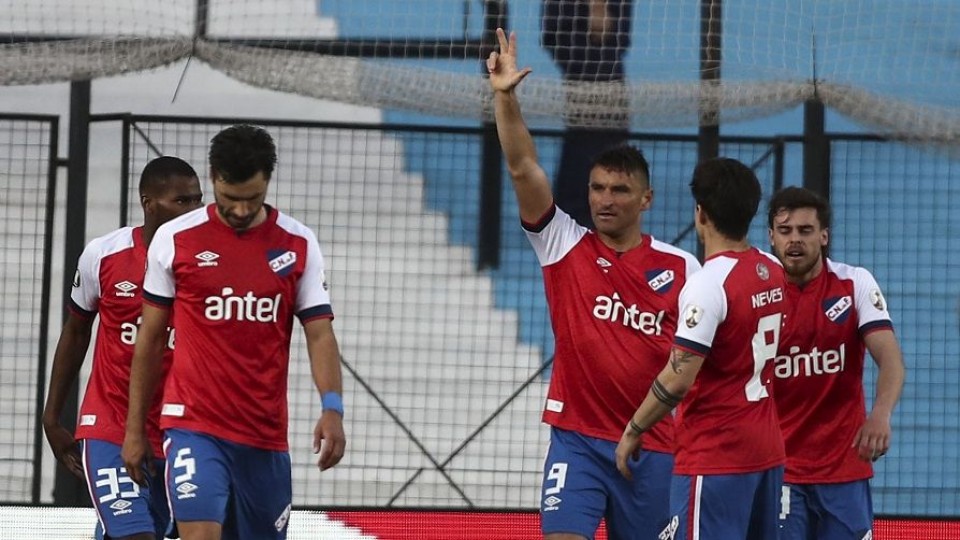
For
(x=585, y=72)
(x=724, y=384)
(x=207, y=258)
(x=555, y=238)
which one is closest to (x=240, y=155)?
(x=207, y=258)

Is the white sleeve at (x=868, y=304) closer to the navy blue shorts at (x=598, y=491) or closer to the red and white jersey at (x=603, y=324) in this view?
the red and white jersey at (x=603, y=324)

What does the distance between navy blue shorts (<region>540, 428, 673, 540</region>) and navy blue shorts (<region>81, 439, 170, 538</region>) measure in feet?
5.25

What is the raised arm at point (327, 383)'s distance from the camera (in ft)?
17.7

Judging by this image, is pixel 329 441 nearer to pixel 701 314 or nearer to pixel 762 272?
pixel 701 314

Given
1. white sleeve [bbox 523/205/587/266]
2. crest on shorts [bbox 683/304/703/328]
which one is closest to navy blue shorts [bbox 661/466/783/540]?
crest on shorts [bbox 683/304/703/328]

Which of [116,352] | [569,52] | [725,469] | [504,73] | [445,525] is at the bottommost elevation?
[445,525]

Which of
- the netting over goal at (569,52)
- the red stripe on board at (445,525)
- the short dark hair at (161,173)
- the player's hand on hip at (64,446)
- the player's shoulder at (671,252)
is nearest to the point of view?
the player's shoulder at (671,252)

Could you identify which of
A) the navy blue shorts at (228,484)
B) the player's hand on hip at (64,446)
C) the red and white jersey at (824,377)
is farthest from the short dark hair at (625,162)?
the player's hand on hip at (64,446)

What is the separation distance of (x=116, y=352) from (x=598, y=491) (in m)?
2.03

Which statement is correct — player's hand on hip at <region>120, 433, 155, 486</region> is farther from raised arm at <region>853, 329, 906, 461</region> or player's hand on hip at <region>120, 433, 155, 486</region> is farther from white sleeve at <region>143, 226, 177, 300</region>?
raised arm at <region>853, 329, 906, 461</region>

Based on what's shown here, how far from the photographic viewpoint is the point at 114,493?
21.1 feet

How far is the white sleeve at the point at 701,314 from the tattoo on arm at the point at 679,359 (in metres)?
0.03

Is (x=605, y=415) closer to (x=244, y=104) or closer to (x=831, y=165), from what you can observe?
(x=831, y=165)

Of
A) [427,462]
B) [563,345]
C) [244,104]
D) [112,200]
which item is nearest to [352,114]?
[244,104]
